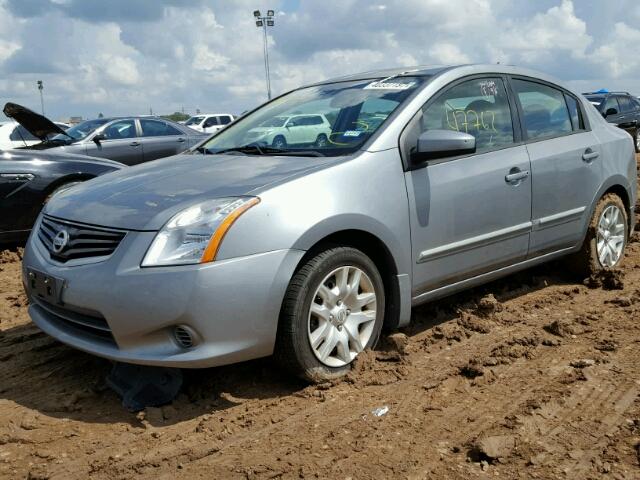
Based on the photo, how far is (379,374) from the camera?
345 cm

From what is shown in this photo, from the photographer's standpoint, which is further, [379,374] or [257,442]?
[379,374]

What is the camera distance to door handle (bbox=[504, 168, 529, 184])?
13.6 ft

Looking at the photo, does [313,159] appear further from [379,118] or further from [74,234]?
[74,234]

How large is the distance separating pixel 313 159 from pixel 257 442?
4.94 feet

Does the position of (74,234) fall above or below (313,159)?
below

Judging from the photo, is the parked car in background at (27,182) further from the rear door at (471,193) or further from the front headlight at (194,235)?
the rear door at (471,193)

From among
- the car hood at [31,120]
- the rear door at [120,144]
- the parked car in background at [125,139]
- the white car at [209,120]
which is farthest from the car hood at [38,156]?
the white car at [209,120]

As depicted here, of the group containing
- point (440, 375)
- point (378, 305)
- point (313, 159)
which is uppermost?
point (313, 159)

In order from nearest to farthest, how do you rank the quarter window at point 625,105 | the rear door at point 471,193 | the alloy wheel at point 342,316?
the alloy wheel at point 342,316 → the rear door at point 471,193 → the quarter window at point 625,105

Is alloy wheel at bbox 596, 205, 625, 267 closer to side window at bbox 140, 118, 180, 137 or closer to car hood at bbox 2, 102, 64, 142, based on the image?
car hood at bbox 2, 102, 64, 142

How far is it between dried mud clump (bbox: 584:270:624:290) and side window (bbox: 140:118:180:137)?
874cm

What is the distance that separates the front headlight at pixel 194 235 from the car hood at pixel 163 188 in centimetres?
6

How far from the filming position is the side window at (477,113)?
3982 millimetres

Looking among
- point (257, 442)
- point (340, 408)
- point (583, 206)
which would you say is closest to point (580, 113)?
point (583, 206)
